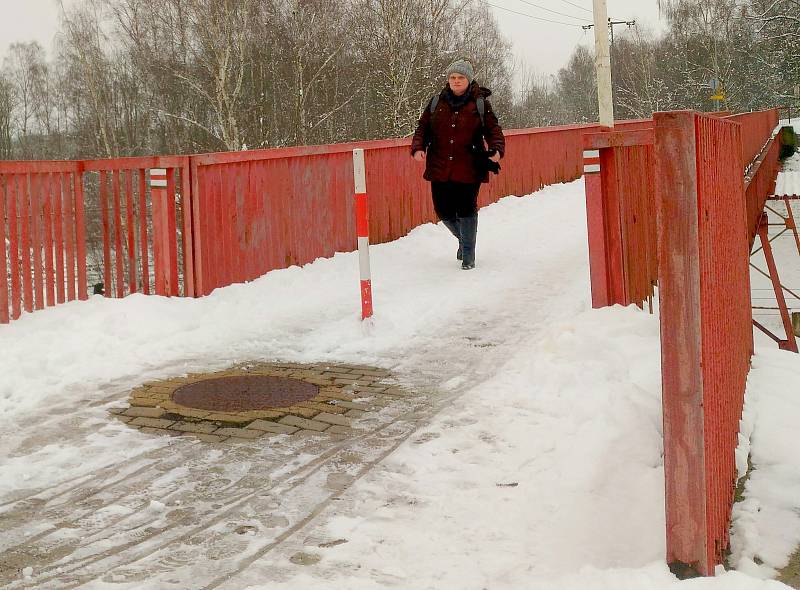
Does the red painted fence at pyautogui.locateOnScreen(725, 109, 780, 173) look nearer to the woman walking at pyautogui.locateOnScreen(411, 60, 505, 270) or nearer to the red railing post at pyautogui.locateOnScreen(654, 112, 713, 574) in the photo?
the woman walking at pyautogui.locateOnScreen(411, 60, 505, 270)

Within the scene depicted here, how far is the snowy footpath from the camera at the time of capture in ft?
10.4

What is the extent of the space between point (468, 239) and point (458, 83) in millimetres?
1503

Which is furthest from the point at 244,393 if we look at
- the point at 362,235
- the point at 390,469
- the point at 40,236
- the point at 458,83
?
the point at 458,83

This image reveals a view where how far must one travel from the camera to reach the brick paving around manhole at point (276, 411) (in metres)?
4.80

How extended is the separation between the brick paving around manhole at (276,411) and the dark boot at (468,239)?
370cm

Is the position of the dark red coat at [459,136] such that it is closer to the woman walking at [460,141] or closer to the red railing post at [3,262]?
the woman walking at [460,141]

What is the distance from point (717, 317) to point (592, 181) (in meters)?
3.30

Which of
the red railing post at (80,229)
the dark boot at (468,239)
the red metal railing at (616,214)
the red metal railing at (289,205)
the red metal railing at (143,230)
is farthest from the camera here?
the dark boot at (468,239)

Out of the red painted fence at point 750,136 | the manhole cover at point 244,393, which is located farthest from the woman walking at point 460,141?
the manhole cover at point 244,393

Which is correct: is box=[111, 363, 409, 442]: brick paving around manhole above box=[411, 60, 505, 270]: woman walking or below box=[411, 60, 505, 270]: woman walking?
below

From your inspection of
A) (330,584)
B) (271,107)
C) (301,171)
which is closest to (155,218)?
(301,171)

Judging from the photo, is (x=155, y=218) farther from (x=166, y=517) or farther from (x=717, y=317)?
(x=717, y=317)

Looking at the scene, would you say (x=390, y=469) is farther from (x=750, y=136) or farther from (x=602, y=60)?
(x=602, y=60)

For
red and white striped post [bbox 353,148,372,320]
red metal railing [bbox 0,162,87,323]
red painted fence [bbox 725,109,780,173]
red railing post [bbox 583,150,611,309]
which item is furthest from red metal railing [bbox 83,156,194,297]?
red painted fence [bbox 725,109,780,173]
